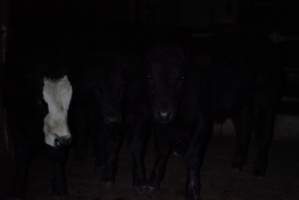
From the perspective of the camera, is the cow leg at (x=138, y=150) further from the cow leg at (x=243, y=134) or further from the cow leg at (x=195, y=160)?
the cow leg at (x=243, y=134)

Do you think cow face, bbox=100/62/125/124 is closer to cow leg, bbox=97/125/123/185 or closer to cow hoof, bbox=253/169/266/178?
cow leg, bbox=97/125/123/185

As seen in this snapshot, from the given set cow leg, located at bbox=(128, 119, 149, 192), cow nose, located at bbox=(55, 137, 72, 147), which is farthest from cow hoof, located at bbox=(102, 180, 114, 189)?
cow nose, located at bbox=(55, 137, 72, 147)

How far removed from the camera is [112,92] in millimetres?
6738

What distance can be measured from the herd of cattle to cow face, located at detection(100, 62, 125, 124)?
1 cm

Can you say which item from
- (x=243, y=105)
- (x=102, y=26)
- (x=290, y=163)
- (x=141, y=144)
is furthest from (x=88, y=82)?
(x=290, y=163)

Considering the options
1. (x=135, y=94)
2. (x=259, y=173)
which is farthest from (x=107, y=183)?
(x=259, y=173)

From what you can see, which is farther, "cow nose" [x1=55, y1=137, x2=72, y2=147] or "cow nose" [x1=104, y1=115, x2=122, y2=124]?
"cow nose" [x1=104, y1=115, x2=122, y2=124]

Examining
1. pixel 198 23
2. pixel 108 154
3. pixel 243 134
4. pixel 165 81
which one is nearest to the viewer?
pixel 165 81

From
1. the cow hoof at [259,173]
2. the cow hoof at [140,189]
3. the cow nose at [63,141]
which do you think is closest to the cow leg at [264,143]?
the cow hoof at [259,173]

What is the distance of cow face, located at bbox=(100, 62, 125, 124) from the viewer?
664 centimetres

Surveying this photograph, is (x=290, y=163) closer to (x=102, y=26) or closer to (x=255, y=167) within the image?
(x=255, y=167)

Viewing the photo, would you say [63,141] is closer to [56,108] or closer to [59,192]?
[56,108]

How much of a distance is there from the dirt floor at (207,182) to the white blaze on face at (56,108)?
2.58 ft

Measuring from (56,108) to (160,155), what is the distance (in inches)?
62.8
